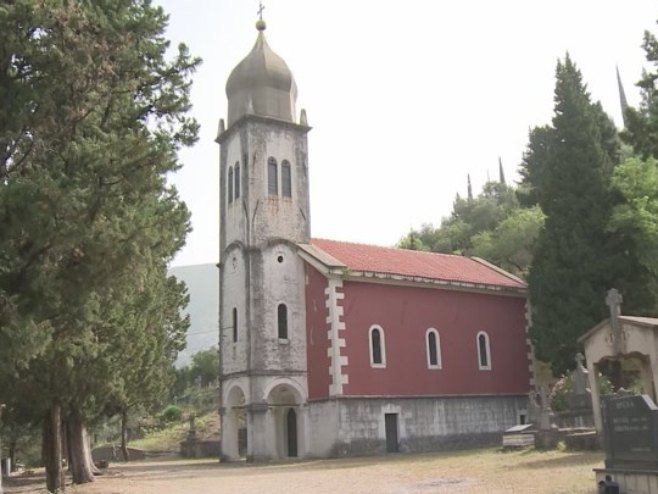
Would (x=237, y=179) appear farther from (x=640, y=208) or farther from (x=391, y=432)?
(x=640, y=208)

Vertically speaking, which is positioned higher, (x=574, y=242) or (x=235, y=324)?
(x=574, y=242)

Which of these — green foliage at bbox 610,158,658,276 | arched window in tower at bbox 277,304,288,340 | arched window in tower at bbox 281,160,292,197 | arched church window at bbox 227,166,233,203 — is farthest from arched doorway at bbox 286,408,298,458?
green foliage at bbox 610,158,658,276

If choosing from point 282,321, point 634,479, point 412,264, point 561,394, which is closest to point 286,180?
point 282,321

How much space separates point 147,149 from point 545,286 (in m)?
25.3

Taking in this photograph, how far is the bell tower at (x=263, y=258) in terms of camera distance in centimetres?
3089

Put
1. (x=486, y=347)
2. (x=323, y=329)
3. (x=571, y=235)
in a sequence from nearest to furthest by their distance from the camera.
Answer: (x=323, y=329), (x=571, y=235), (x=486, y=347)

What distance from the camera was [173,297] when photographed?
33.5m

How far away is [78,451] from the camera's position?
75.3 ft

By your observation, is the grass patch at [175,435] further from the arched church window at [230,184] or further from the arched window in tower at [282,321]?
the arched church window at [230,184]

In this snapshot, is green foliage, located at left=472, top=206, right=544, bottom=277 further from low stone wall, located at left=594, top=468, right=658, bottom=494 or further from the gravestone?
low stone wall, located at left=594, top=468, right=658, bottom=494

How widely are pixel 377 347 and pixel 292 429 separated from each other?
228 inches

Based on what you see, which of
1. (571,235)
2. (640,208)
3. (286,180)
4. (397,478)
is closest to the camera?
(397,478)

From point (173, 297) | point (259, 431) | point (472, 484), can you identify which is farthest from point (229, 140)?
point (472, 484)

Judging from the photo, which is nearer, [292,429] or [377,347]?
[377,347]
